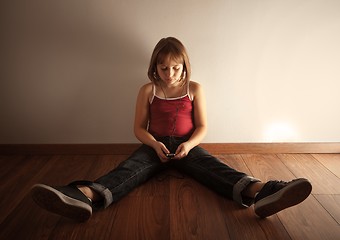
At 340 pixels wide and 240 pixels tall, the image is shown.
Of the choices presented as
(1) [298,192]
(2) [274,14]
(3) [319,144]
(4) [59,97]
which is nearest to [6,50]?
(4) [59,97]

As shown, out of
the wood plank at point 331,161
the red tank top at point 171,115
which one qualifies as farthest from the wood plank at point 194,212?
the wood plank at point 331,161

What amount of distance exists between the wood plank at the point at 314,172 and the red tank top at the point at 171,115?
19.6 inches

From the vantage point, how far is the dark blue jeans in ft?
3.21

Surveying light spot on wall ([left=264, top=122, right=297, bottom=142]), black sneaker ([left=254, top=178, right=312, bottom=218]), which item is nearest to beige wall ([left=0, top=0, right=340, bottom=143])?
light spot on wall ([left=264, top=122, right=297, bottom=142])

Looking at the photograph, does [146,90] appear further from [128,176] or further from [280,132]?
[280,132]

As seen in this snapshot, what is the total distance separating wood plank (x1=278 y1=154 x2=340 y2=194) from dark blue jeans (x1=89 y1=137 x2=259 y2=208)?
34 cm

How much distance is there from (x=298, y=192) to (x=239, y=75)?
629mm

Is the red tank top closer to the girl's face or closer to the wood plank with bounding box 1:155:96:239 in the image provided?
the girl's face

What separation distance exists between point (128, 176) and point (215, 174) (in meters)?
0.32

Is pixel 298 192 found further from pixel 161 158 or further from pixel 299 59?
pixel 299 59

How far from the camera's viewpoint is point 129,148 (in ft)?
4.61

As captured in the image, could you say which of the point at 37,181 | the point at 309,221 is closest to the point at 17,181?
the point at 37,181

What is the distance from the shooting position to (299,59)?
51.0 inches

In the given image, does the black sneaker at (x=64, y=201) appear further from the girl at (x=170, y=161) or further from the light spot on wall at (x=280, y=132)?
the light spot on wall at (x=280, y=132)
